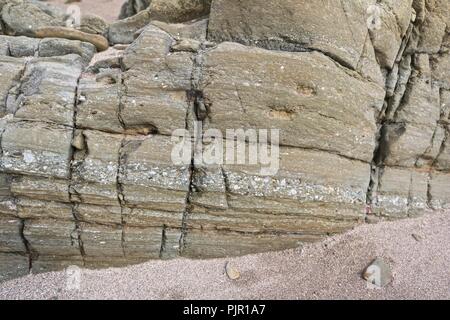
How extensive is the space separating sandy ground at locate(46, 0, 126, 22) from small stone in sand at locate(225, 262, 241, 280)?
1272 centimetres

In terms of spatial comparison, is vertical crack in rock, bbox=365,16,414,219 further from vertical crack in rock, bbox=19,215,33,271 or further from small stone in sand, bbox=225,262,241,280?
vertical crack in rock, bbox=19,215,33,271

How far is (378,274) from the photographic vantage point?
19.1 ft

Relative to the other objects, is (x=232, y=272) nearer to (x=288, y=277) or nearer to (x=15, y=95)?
(x=288, y=277)

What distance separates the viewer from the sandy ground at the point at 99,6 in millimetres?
15727

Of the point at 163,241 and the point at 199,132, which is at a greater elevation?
the point at 199,132

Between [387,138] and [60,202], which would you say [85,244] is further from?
[387,138]

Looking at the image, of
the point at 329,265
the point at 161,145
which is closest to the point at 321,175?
the point at 329,265

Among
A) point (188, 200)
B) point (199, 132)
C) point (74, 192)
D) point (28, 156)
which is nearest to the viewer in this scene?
point (28, 156)

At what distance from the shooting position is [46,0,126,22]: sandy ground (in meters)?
15.7

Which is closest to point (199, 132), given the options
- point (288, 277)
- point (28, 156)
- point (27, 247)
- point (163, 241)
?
point (163, 241)

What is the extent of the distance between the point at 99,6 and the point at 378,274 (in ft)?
52.2

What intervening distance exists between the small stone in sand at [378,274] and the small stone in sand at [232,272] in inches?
78.0

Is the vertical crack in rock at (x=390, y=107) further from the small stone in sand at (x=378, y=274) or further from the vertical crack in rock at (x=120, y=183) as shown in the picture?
the vertical crack in rock at (x=120, y=183)

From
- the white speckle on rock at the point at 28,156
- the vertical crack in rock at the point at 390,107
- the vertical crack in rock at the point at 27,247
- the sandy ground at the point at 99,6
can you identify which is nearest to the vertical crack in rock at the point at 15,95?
the white speckle on rock at the point at 28,156
